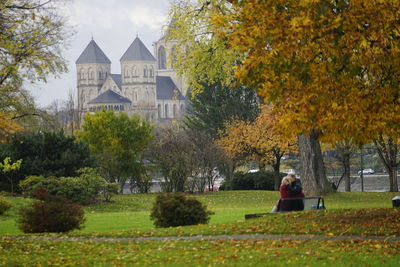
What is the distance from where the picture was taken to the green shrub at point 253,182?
138ft

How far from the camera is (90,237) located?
50.3 ft

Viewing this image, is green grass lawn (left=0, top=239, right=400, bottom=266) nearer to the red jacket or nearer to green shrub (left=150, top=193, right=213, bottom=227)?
green shrub (left=150, top=193, right=213, bottom=227)

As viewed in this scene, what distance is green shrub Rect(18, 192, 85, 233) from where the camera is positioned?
17.0 meters

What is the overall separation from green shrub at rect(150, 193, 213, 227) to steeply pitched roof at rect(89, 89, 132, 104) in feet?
558

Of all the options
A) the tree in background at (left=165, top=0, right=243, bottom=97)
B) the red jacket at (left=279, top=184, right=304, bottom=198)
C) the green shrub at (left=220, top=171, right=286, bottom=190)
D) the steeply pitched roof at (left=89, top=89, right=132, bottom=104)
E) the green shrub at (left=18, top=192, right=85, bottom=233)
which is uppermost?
the steeply pitched roof at (left=89, top=89, right=132, bottom=104)

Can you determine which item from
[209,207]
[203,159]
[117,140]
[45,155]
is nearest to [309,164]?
[209,207]

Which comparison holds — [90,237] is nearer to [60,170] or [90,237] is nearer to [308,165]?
[308,165]

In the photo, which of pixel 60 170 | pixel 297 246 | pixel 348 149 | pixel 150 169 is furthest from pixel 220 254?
pixel 348 149

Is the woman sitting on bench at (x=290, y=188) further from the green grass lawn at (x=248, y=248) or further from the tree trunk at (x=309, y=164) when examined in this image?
the tree trunk at (x=309, y=164)

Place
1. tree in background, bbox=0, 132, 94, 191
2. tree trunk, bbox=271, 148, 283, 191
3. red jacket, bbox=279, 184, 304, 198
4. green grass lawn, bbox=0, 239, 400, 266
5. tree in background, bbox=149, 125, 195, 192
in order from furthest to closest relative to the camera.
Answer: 1. tree trunk, bbox=271, 148, 283, 191
2. tree in background, bbox=149, 125, 195, 192
3. tree in background, bbox=0, 132, 94, 191
4. red jacket, bbox=279, 184, 304, 198
5. green grass lawn, bbox=0, 239, 400, 266

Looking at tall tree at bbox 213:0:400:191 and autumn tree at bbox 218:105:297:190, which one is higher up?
autumn tree at bbox 218:105:297:190

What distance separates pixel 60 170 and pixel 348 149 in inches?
658

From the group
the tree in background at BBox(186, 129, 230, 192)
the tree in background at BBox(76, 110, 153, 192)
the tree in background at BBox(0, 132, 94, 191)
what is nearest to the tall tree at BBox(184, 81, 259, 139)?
the tree in background at BBox(186, 129, 230, 192)

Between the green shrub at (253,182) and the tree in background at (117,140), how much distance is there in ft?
18.3
